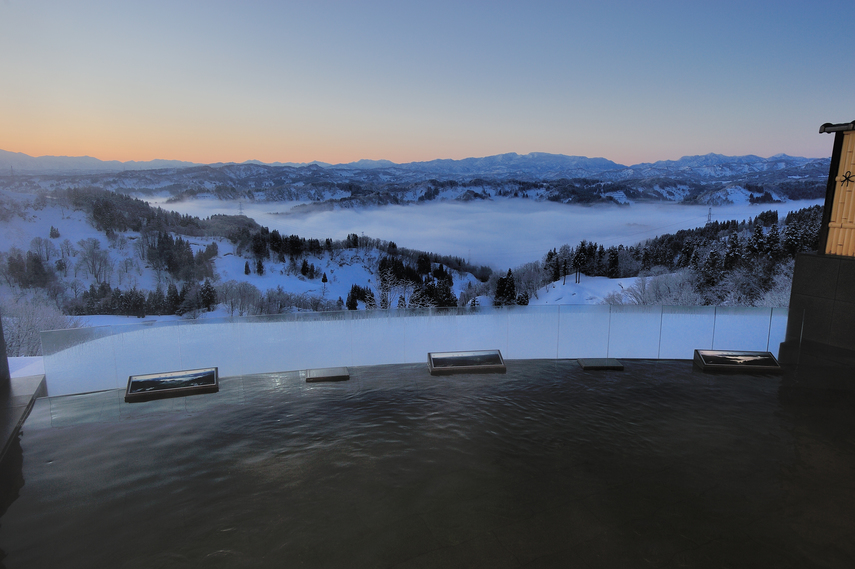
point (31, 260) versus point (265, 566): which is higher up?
point (265, 566)

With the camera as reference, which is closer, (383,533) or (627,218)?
(383,533)

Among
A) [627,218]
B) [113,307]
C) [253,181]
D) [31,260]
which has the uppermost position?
[253,181]

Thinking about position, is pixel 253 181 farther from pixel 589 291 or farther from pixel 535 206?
pixel 589 291

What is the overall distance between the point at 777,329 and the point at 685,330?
5.07 ft

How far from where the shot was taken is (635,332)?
8609 mm

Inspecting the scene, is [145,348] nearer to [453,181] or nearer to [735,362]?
[735,362]

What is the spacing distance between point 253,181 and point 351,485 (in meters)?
70.3

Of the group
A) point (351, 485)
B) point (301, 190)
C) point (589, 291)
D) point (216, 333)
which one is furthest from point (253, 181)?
point (351, 485)

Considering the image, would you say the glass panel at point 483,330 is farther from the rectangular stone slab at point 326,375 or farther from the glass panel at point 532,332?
the rectangular stone slab at point 326,375

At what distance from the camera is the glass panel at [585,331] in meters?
8.52

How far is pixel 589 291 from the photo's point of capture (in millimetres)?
56344

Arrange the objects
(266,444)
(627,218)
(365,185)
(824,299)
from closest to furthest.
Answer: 1. (266,444)
2. (824,299)
3. (627,218)
4. (365,185)

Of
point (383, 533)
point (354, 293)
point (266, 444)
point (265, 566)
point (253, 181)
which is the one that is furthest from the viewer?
point (253, 181)

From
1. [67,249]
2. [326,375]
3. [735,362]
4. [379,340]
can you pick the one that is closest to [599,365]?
[735,362]
